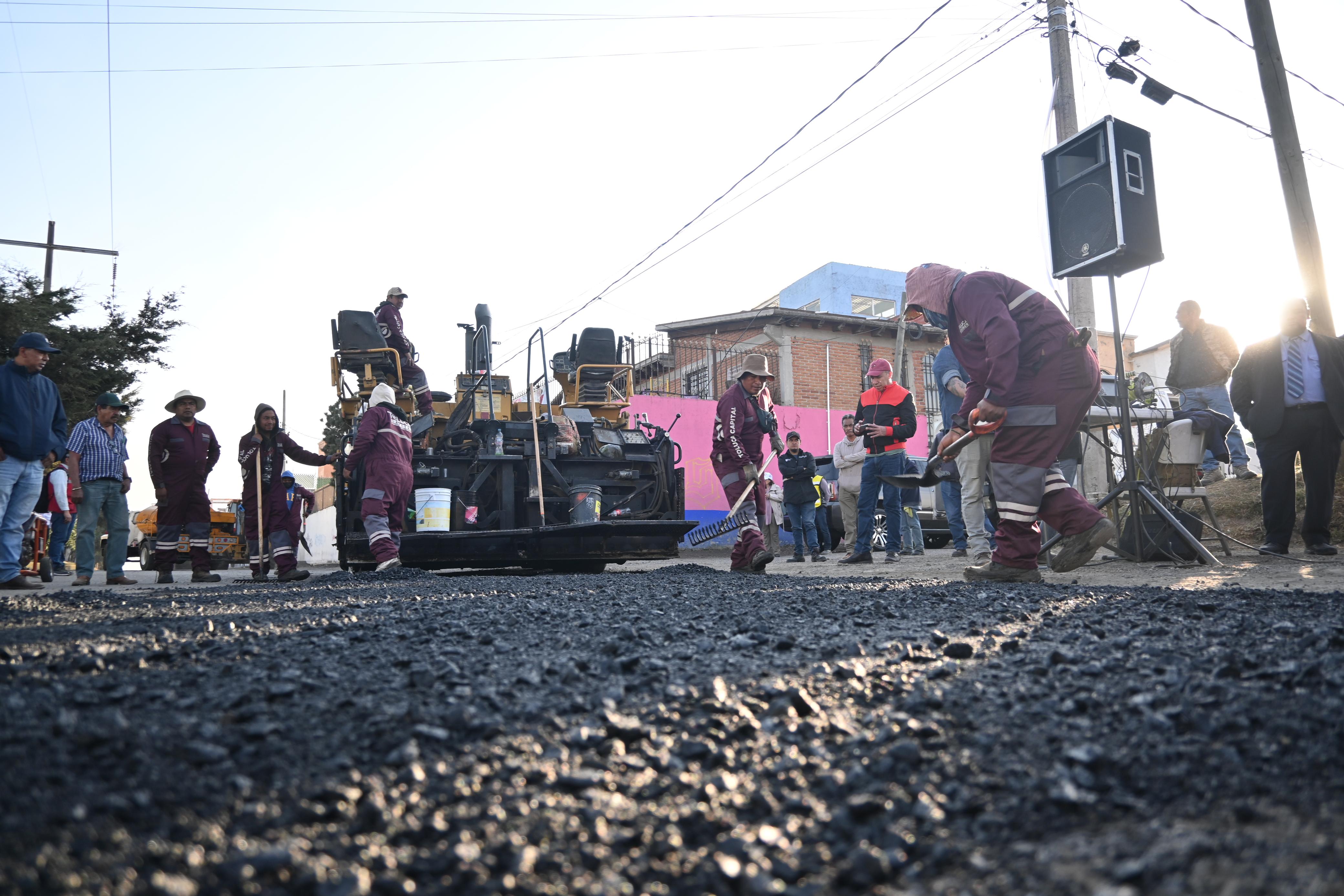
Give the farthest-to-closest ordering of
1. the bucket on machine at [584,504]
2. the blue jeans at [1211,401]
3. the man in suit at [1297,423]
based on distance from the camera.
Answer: the bucket on machine at [584,504] → the blue jeans at [1211,401] → the man in suit at [1297,423]

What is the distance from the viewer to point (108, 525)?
7863 mm

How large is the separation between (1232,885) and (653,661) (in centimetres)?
152

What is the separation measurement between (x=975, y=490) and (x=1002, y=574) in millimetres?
2187

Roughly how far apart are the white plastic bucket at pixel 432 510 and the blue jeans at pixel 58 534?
5063 millimetres

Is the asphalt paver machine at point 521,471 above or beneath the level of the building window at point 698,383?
beneath

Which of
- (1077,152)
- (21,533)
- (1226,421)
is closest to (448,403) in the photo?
(21,533)

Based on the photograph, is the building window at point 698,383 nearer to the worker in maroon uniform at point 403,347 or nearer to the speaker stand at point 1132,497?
the worker in maroon uniform at point 403,347

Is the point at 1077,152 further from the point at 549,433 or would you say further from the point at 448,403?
the point at 448,403

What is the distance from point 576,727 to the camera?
176cm

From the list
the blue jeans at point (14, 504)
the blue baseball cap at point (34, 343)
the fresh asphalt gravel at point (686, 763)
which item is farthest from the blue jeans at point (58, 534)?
the fresh asphalt gravel at point (686, 763)

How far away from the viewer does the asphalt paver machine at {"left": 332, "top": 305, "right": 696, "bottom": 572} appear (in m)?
7.74

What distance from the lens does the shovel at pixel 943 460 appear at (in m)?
4.62

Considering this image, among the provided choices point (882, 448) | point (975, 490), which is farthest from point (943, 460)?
point (882, 448)

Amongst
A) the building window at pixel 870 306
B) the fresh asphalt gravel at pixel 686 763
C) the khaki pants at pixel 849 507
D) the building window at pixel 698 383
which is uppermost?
the building window at pixel 870 306
